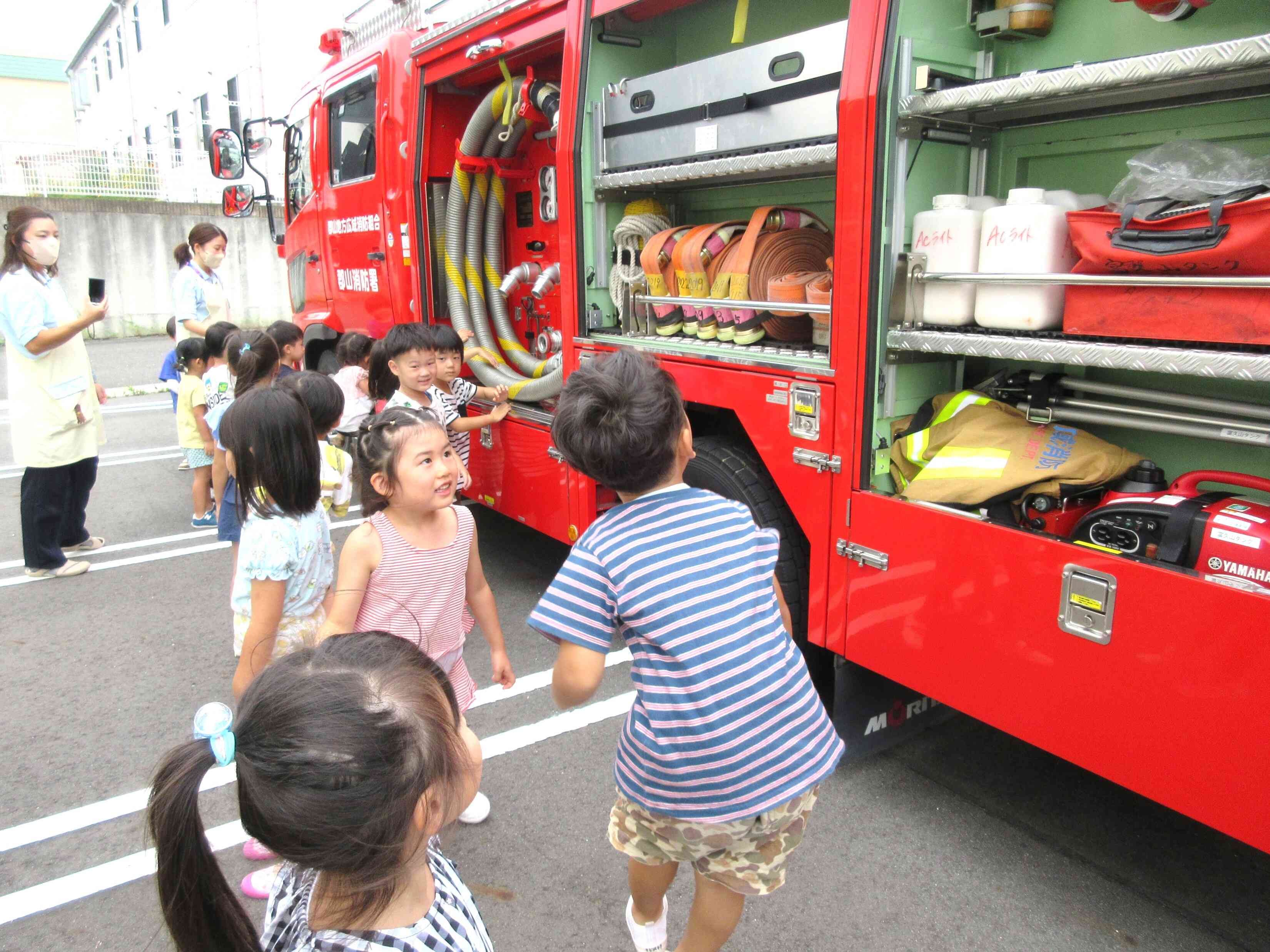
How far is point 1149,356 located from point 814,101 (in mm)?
1274

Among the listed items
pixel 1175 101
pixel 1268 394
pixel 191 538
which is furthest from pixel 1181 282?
pixel 191 538

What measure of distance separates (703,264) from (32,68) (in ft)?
164

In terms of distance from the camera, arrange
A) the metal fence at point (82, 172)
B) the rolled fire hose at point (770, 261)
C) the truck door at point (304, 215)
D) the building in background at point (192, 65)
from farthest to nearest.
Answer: the metal fence at point (82, 172), the building in background at point (192, 65), the truck door at point (304, 215), the rolled fire hose at point (770, 261)

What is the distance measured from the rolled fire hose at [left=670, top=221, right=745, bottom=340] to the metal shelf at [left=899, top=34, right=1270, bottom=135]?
3.27ft

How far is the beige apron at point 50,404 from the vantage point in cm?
460

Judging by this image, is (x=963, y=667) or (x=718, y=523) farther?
(x=963, y=667)

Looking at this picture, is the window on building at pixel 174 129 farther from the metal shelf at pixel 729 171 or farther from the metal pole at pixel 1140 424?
the metal pole at pixel 1140 424

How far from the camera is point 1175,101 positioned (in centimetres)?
226

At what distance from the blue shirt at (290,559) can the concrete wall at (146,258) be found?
14.6m

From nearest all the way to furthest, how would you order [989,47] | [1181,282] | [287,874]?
1. [287,874]
2. [1181,282]
3. [989,47]

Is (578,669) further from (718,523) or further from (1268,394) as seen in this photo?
(1268,394)

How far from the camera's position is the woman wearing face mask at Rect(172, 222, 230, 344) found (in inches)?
236

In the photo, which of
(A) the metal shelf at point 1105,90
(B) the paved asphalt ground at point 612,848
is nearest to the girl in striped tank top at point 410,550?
(B) the paved asphalt ground at point 612,848

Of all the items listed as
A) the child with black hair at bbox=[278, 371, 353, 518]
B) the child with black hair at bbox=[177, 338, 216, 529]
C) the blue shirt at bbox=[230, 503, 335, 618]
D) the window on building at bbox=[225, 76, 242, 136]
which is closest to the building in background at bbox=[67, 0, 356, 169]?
the window on building at bbox=[225, 76, 242, 136]
